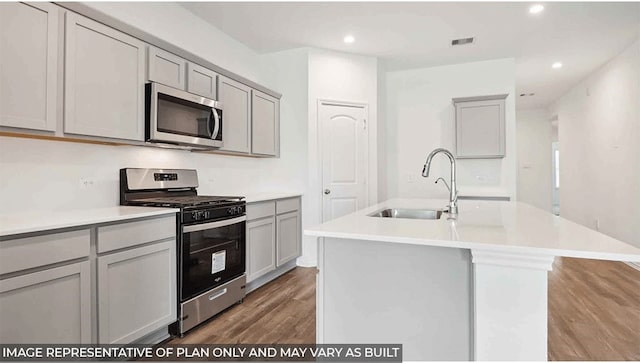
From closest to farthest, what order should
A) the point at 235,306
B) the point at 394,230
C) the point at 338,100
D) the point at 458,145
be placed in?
the point at 394,230
the point at 235,306
the point at 338,100
the point at 458,145

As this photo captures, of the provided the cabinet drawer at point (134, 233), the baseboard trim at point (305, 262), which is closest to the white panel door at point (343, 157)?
the baseboard trim at point (305, 262)

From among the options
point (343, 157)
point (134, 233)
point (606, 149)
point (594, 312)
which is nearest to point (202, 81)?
point (134, 233)

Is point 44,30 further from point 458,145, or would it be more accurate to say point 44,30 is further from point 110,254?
point 458,145

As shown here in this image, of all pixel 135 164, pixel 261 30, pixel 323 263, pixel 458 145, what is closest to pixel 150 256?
pixel 135 164

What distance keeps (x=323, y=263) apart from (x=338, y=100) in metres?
2.88

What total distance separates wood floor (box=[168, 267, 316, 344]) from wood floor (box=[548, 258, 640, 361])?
5.25ft

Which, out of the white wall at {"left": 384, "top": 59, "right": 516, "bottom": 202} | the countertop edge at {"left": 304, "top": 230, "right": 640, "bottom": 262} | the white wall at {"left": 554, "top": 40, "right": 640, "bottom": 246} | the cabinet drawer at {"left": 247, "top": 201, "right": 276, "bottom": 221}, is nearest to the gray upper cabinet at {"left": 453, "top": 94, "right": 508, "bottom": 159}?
the white wall at {"left": 384, "top": 59, "right": 516, "bottom": 202}

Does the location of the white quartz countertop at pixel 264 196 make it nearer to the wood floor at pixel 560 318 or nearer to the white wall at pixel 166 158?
the white wall at pixel 166 158

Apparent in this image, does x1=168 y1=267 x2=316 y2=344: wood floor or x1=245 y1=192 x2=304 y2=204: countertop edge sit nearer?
x1=168 y1=267 x2=316 y2=344: wood floor

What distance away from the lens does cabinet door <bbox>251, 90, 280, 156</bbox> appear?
3.59 metres

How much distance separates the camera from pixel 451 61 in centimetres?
450

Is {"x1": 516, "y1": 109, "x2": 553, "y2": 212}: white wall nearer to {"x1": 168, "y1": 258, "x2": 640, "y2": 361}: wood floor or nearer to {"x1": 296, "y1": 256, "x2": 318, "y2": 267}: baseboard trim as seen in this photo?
{"x1": 168, "y1": 258, "x2": 640, "y2": 361}: wood floor

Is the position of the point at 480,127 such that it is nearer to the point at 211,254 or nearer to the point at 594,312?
the point at 594,312

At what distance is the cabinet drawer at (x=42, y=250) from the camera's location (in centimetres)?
140
